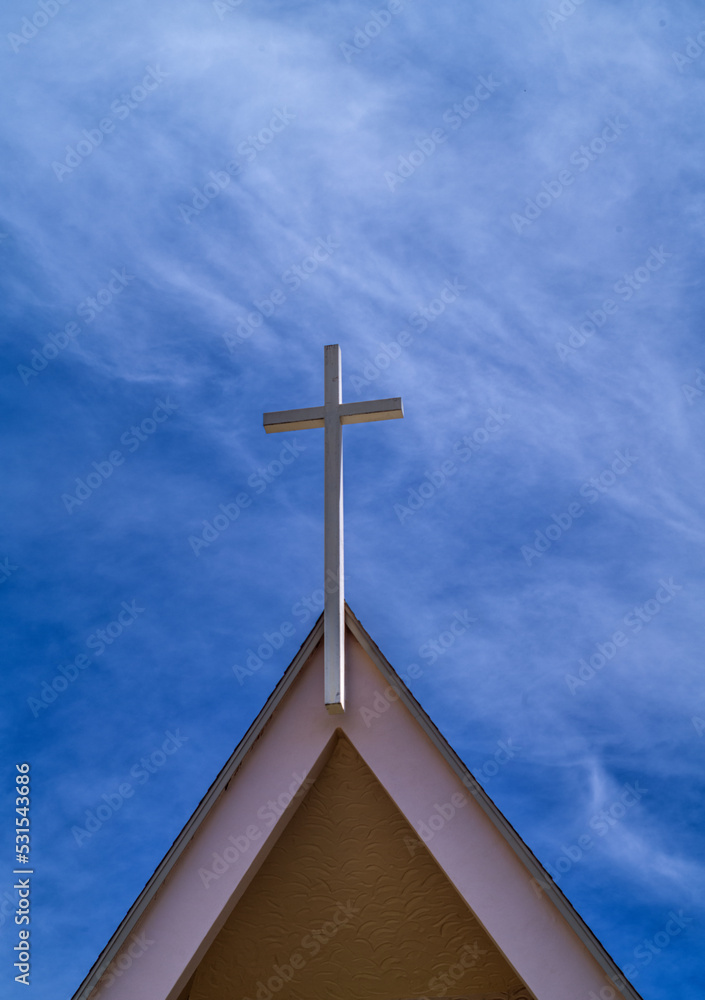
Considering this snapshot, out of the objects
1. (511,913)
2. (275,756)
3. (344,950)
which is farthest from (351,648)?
(344,950)

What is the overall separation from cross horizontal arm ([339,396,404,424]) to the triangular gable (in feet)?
5.14

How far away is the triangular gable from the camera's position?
458 centimetres

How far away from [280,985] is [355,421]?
393 cm

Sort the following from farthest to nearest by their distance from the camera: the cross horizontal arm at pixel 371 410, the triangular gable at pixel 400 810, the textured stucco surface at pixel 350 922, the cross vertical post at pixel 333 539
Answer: the cross horizontal arm at pixel 371 410, the textured stucco surface at pixel 350 922, the cross vertical post at pixel 333 539, the triangular gable at pixel 400 810

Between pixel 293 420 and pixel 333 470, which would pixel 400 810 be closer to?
pixel 333 470

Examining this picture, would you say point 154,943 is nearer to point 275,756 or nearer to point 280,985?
point 275,756

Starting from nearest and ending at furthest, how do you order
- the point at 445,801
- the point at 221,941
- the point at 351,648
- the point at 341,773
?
the point at 445,801, the point at 351,648, the point at 341,773, the point at 221,941

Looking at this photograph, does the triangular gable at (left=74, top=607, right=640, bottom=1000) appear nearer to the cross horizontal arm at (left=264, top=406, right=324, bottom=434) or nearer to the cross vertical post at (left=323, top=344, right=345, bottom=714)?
the cross vertical post at (left=323, top=344, right=345, bottom=714)

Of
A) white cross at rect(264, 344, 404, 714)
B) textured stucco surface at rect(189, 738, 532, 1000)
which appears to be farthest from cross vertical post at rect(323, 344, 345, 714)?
textured stucco surface at rect(189, 738, 532, 1000)

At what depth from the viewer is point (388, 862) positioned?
6.15 m

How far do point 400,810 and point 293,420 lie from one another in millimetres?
2730

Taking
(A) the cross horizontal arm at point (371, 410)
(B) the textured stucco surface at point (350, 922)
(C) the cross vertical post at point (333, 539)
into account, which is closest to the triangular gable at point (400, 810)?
(C) the cross vertical post at point (333, 539)

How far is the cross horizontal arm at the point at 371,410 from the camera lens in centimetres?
635

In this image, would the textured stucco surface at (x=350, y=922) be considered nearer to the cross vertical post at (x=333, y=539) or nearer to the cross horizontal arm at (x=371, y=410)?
the cross vertical post at (x=333, y=539)
